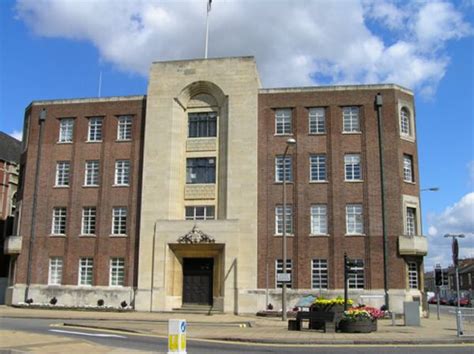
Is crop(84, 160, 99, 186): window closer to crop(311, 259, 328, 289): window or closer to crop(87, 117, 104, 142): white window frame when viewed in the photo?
crop(87, 117, 104, 142): white window frame

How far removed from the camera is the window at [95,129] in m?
41.5

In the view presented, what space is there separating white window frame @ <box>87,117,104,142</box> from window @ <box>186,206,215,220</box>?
875 centimetres

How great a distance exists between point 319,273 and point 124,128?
17081 millimetres

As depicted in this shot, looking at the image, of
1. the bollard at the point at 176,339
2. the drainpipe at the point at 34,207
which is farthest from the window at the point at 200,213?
the bollard at the point at 176,339

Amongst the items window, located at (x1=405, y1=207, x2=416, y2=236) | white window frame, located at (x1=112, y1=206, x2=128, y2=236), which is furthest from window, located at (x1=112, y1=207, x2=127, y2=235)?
window, located at (x1=405, y1=207, x2=416, y2=236)

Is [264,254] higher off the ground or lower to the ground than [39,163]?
lower

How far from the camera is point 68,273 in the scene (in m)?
39.1

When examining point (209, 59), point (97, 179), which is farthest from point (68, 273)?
point (209, 59)

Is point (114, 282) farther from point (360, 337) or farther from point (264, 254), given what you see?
point (360, 337)

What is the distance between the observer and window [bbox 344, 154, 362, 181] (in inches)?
1476

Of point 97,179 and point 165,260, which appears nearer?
point 165,260

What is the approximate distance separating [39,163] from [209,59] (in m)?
14.5

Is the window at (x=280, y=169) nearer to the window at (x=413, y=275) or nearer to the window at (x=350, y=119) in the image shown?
the window at (x=350, y=119)

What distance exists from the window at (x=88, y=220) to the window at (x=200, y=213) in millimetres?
6732
